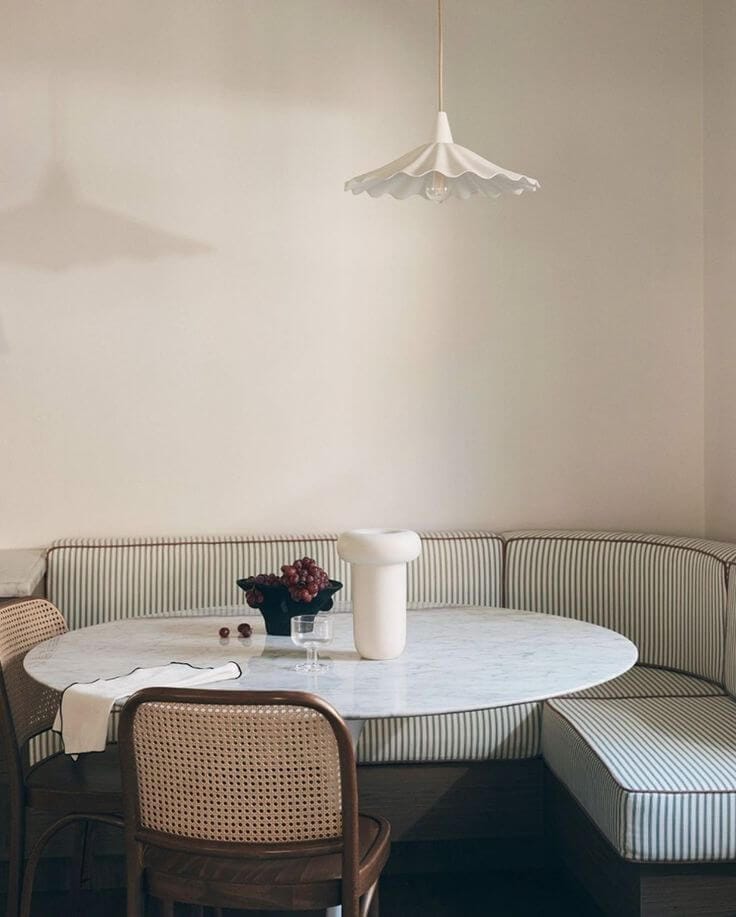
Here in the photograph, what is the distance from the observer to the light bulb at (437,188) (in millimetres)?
2627

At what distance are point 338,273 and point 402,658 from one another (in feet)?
5.47

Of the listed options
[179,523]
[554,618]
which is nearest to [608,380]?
[554,618]

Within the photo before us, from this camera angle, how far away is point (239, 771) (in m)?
1.68

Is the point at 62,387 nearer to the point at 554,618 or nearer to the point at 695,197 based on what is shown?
the point at 554,618

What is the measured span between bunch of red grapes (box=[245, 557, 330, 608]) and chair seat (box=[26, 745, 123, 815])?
0.50m

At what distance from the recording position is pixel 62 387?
11.2 feet

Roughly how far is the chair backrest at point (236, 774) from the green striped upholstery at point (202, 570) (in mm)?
1529

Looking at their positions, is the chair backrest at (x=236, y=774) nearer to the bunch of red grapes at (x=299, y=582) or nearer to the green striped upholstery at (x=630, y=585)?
the bunch of red grapes at (x=299, y=582)

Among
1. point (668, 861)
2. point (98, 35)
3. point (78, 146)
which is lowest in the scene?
point (668, 861)

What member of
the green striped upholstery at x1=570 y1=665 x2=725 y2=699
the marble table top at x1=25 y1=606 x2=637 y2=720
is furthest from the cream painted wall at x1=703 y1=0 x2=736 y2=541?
the marble table top at x1=25 y1=606 x2=637 y2=720

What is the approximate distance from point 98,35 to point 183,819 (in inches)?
104

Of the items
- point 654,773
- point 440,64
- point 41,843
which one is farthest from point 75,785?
point 440,64

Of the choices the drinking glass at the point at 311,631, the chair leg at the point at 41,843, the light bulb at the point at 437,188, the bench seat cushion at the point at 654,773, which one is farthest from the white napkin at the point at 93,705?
the light bulb at the point at 437,188

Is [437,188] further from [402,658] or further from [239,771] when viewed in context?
[239,771]
